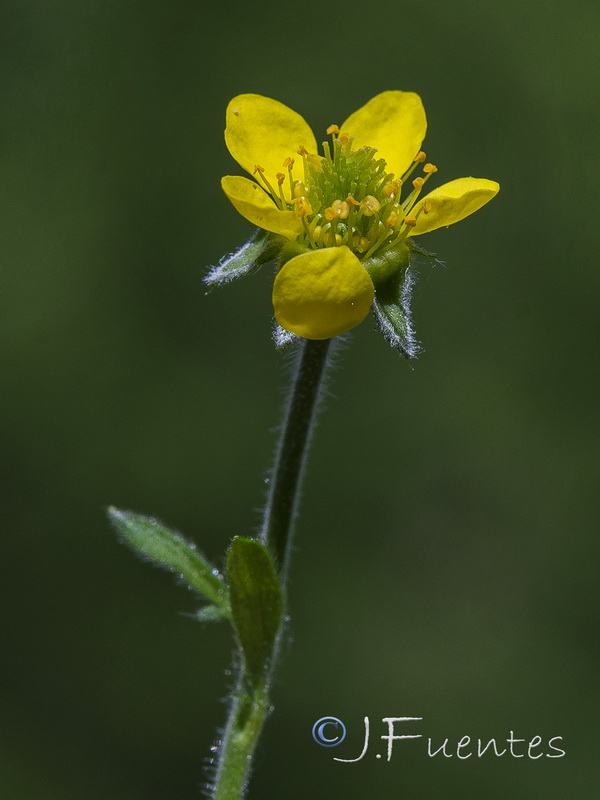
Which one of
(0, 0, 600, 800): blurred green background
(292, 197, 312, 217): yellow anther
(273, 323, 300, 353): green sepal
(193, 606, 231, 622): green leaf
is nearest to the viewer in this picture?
(273, 323, 300, 353): green sepal

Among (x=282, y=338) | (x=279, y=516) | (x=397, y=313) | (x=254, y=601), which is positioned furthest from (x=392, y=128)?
(x=254, y=601)

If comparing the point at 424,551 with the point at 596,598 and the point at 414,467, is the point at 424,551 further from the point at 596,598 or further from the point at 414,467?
the point at 596,598

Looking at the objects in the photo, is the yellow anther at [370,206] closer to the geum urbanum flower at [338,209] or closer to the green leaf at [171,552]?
the geum urbanum flower at [338,209]

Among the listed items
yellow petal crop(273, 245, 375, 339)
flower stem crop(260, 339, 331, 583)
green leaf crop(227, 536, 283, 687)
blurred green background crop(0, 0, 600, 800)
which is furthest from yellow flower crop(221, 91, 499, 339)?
blurred green background crop(0, 0, 600, 800)

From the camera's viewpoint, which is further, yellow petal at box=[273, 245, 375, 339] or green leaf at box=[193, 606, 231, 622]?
green leaf at box=[193, 606, 231, 622]

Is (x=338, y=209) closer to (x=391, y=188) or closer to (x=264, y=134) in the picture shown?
(x=391, y=188)

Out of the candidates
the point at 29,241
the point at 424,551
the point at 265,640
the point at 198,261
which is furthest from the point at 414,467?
the point at 265,640

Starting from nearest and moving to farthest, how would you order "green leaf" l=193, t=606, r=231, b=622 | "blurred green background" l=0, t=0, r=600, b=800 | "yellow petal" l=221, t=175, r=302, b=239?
"yellow petal" l=221, t=175, r=302, b=239, "green leaf" l=193, t=606, r=231, b=622, "blurred green background" l=0, t=0, r=600, b=800

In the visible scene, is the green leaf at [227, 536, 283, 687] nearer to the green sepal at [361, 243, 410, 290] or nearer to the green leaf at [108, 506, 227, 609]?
the green leaf at [108, 506, 227, 609]
